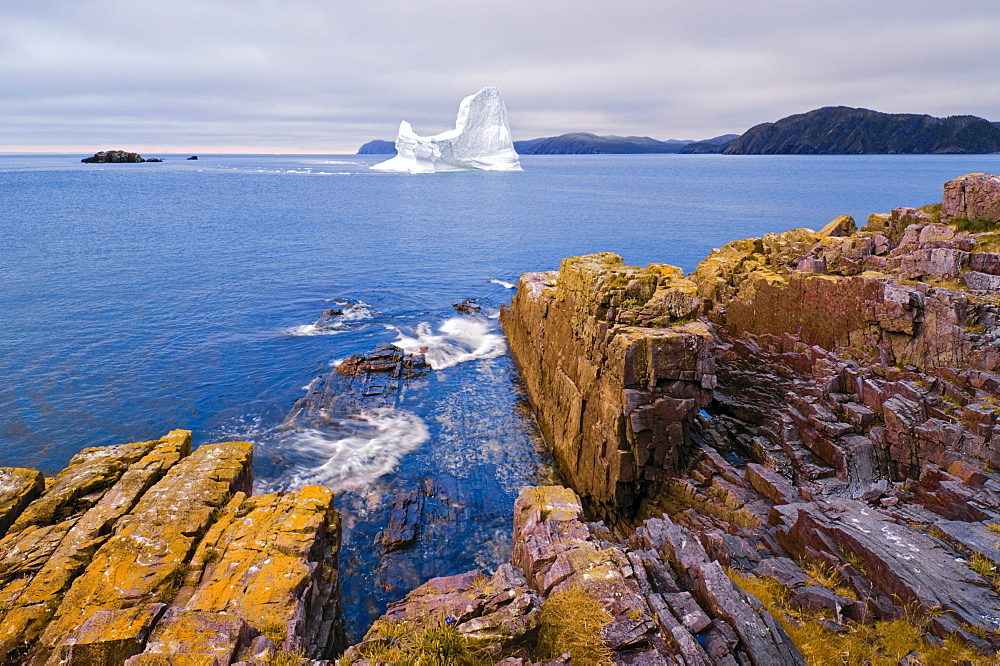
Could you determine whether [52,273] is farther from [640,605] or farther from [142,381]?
[640,605]

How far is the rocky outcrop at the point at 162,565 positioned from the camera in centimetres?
1086

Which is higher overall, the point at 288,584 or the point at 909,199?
the point at 909,199

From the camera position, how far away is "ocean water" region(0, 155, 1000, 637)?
25.8 meters

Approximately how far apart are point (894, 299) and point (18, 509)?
115 ft

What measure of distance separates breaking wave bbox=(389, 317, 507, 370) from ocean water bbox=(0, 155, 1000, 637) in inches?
10.5

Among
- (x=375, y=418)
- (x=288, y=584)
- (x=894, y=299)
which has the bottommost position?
(x=375, y=418)

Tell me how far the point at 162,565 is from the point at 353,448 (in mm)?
15938

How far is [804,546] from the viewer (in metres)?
15.5

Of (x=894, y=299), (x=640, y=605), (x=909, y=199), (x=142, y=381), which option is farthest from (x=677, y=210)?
(x=640, y=605)

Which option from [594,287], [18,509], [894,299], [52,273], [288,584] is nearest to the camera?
[288,584]

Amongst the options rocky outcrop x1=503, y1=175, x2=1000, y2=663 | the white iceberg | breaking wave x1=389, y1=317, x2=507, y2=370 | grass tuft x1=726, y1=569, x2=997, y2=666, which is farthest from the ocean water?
the white iceberg

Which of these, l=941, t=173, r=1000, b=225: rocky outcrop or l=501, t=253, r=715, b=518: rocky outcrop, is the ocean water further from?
l=941, t=173, r=1000, b=225: rocky outcrop

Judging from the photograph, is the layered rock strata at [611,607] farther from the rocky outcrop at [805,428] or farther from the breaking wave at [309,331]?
the breaking wave at [309,331]

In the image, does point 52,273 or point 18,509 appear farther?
point 52,273
